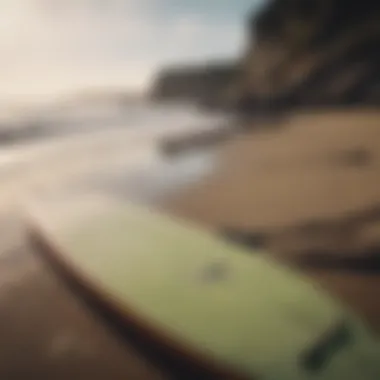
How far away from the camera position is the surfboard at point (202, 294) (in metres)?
1.22

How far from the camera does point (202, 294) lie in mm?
1300

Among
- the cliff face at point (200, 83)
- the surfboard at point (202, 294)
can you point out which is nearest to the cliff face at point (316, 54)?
the cliff face at point (200, 83)

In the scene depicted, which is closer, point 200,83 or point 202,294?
point 202,294

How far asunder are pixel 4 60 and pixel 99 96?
0.21m

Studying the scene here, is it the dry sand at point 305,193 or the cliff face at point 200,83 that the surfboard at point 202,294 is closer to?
the dry sand at point 305,193

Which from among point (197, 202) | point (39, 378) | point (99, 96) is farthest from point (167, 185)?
point (39, 378)

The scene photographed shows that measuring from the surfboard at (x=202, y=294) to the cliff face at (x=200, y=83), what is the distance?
0.83 feet

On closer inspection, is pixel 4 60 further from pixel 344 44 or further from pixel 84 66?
pixel 344 44

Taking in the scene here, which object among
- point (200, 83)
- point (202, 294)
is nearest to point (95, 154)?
point (200, 83)

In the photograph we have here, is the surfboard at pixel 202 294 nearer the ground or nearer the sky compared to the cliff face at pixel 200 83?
nearer the ground

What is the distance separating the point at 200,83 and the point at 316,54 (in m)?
0.25

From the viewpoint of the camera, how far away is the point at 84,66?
1432mm

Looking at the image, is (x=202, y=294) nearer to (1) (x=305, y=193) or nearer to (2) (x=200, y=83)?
(1) (x=305, y=193)

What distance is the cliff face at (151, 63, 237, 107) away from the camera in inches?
56.5
